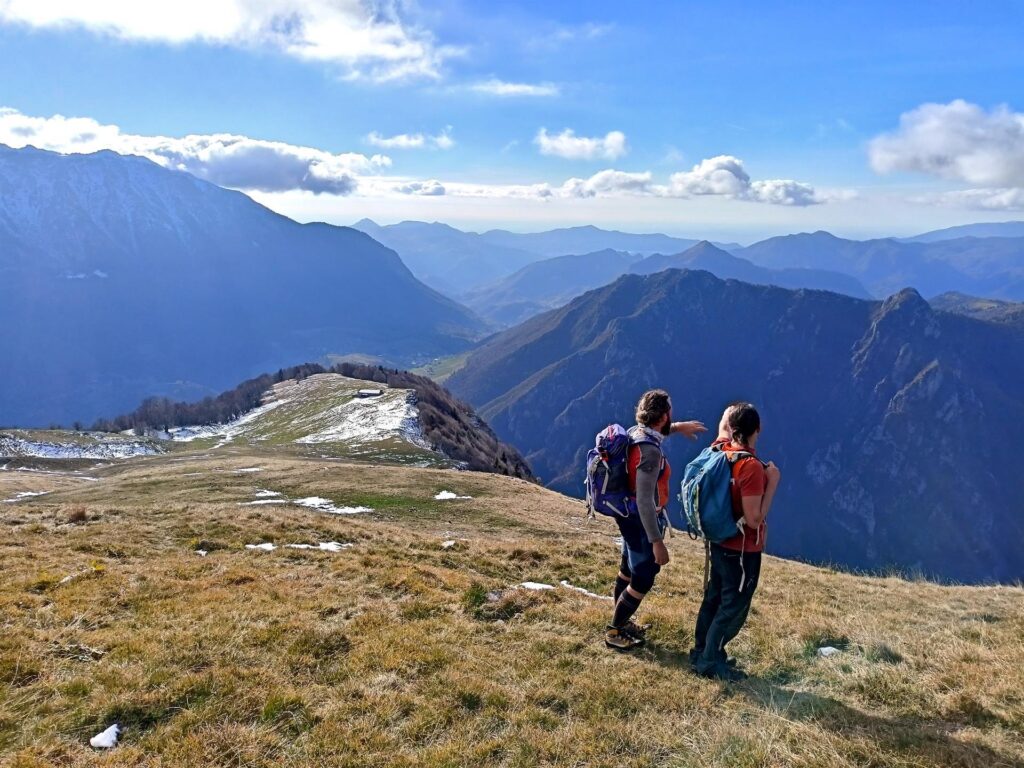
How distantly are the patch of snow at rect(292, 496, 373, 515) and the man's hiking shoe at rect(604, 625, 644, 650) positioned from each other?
2128cm

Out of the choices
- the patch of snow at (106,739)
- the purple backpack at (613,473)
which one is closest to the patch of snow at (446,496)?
the purple backpack at (613,473)

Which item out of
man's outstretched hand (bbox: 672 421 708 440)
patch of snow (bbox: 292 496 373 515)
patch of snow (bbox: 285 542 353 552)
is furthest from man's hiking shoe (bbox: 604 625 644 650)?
patch of snow (bbox: 292 496 373 515)

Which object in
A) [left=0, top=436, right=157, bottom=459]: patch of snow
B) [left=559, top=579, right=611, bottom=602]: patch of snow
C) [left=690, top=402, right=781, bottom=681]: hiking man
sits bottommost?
[left=0, top=436, right=157, bottom=459]: patch of snow

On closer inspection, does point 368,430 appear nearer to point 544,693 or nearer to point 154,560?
point 154,560

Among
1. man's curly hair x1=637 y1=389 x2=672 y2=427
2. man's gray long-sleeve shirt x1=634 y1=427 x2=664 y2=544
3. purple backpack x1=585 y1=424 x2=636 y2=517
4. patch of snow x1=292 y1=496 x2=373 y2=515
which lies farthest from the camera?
patch of snow x1=292 y1=496 x2=373 y2=515

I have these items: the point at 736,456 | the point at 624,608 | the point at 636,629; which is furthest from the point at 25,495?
the point at 736,456

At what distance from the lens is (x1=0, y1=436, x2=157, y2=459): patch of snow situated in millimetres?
87150

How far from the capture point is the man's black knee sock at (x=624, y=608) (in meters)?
9.77

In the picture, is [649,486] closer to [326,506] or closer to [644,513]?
[644,513]

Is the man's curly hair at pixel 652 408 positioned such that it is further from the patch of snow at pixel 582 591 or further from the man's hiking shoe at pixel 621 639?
the patch of snow at pixel 582 591

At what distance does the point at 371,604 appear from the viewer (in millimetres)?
11547

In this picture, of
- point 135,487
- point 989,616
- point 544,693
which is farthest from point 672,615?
point 135,487

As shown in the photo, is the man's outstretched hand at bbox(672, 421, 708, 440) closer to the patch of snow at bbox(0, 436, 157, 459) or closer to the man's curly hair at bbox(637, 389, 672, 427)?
the man's curly hair at bbox(637, 389, 672, 427)

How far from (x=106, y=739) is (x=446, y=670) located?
4.09 meters
